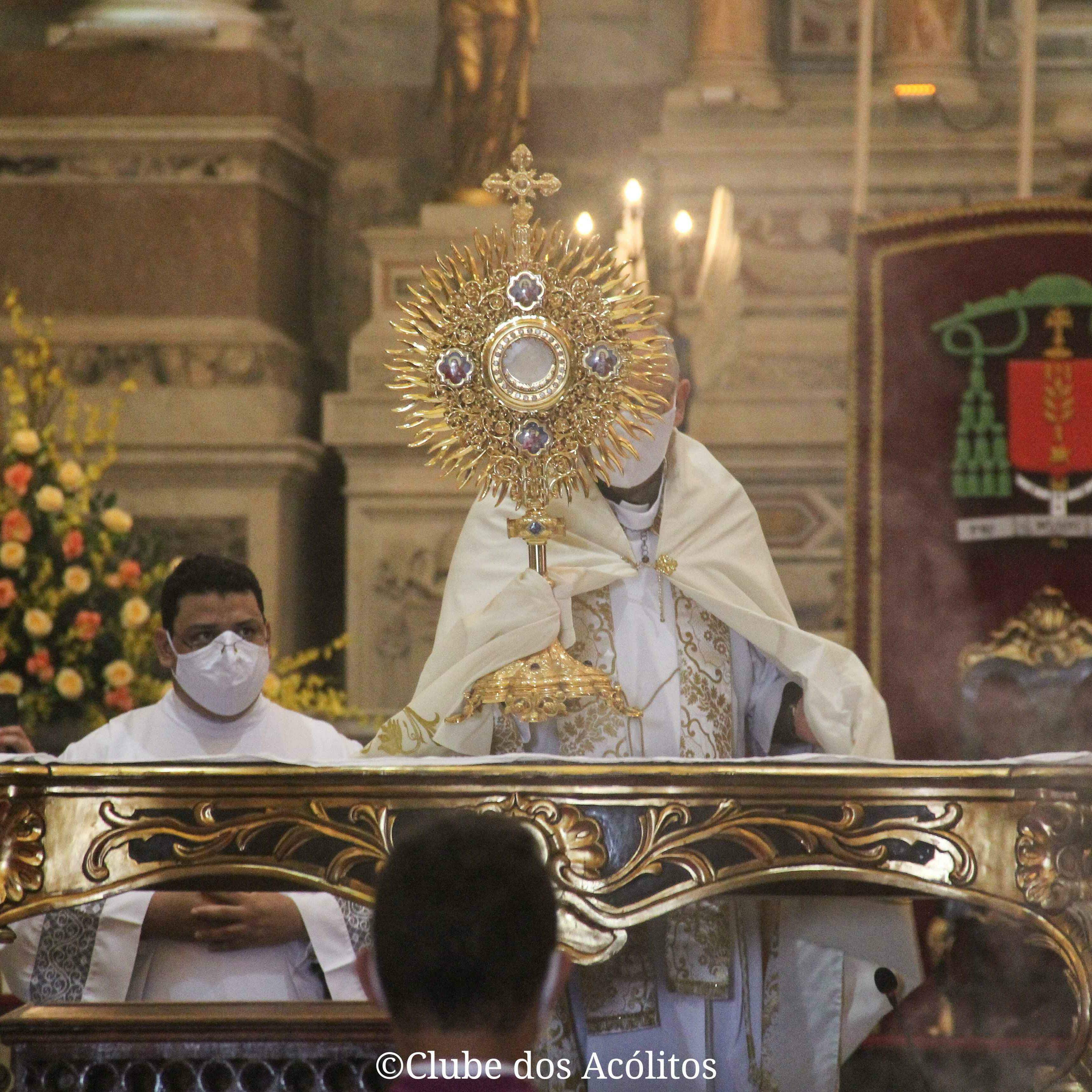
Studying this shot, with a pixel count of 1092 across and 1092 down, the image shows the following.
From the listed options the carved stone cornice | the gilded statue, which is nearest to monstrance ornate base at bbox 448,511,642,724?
the gilded statue

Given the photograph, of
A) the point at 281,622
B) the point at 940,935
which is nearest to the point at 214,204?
the point at 281,622

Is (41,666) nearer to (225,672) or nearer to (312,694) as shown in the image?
(312,694)

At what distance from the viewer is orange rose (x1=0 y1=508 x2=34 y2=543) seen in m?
5.44

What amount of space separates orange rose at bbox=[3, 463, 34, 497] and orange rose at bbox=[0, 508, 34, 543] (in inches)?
3.4

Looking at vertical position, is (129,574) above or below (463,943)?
above

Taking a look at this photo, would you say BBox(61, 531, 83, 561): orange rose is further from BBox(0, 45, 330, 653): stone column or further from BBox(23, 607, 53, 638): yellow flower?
BBox(0, 45, 330, 653): stone column

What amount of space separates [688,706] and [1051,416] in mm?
2542

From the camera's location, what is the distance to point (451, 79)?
7.05 m

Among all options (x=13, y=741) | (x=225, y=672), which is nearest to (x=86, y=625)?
(x=225, y=672)

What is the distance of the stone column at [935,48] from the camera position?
7.01m

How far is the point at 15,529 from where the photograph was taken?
544 cm

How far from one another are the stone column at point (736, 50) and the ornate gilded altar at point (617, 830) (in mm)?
4525

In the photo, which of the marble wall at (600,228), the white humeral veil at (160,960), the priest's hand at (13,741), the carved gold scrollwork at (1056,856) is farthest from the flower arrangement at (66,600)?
the carved gold scrollwork at (1056,856)

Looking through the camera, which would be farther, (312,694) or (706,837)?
(312,694)
